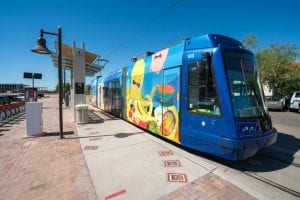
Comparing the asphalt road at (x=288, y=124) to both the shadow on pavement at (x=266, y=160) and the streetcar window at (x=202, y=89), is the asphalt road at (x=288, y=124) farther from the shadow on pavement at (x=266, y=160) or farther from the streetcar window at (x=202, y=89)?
the streetcar window at (x=202, y=89)

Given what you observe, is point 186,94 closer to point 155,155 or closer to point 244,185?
point 155,155

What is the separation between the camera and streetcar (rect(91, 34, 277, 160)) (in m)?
3.99

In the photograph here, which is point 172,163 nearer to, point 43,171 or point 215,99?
point 215,99

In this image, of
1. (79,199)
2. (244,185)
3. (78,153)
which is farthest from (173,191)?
(78,153)

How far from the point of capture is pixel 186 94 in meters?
4.81

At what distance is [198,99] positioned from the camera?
452 centimetres

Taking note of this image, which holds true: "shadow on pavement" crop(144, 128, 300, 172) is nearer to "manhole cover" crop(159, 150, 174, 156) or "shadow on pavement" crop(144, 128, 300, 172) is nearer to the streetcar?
the streetcar

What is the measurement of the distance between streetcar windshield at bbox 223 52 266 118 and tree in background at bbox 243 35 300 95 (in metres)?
20.7

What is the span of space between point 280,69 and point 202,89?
79.8ft

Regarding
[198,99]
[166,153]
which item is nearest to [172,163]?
[166,153]

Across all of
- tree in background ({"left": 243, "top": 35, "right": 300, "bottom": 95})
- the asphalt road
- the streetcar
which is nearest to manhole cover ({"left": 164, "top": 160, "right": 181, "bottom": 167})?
the streetcar

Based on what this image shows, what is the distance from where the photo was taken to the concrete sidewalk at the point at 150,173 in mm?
3248

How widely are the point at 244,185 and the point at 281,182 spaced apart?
856mm

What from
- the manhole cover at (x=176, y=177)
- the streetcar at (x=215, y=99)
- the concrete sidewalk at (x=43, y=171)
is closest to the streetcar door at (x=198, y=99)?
the streetcar at (x=215, y=99)
